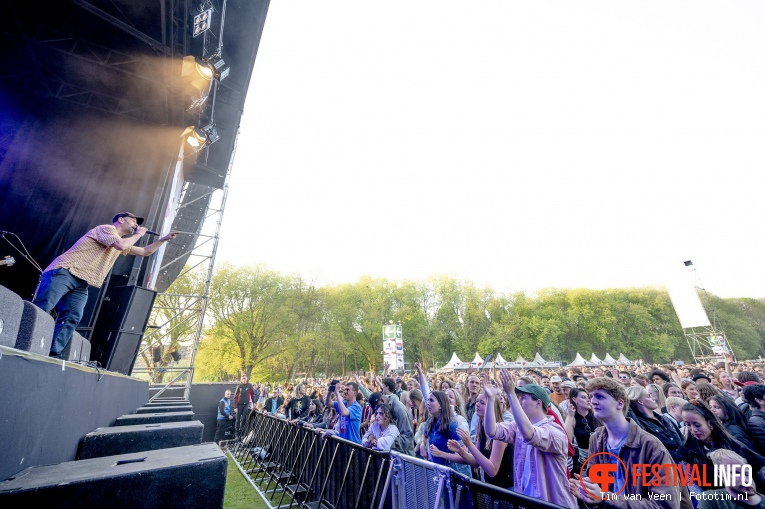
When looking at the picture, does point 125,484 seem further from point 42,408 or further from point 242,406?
point 242,406

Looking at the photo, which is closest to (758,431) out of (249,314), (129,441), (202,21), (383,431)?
(383,431)

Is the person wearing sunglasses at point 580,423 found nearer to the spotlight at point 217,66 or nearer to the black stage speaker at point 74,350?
the black stage speaker at point 74,350

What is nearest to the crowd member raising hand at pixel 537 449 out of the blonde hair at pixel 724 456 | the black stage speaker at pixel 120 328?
the blonde hair at pixel 724 456

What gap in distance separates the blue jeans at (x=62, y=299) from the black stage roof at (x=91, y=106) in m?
3.29

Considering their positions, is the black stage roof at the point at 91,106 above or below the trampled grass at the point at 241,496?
above

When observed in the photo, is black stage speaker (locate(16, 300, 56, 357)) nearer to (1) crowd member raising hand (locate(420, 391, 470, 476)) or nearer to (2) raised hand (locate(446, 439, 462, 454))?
(2) raised hand (locate(446, 439, 462, 454))

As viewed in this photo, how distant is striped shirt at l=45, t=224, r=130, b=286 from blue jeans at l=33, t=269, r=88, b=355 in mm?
77

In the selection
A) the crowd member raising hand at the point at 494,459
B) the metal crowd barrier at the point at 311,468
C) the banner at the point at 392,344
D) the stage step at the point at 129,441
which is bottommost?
the metal crowd barrier at the point at 311,468

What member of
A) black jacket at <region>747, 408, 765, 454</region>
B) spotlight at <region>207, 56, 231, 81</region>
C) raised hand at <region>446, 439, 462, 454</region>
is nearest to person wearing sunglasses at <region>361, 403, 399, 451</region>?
raised hand at <region>446, 439, 462, 454</region>

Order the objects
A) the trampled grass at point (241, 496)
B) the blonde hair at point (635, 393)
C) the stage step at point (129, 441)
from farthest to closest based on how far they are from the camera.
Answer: the trampled grass at point (241, 496)
the blonde hair at point (635, 393)
the stage step at point (129, 441)

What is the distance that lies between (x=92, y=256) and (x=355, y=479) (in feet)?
14.9

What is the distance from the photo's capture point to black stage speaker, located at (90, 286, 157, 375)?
589 centimetres

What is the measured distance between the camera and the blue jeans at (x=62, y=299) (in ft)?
10.7

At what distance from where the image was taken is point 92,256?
147 inches
